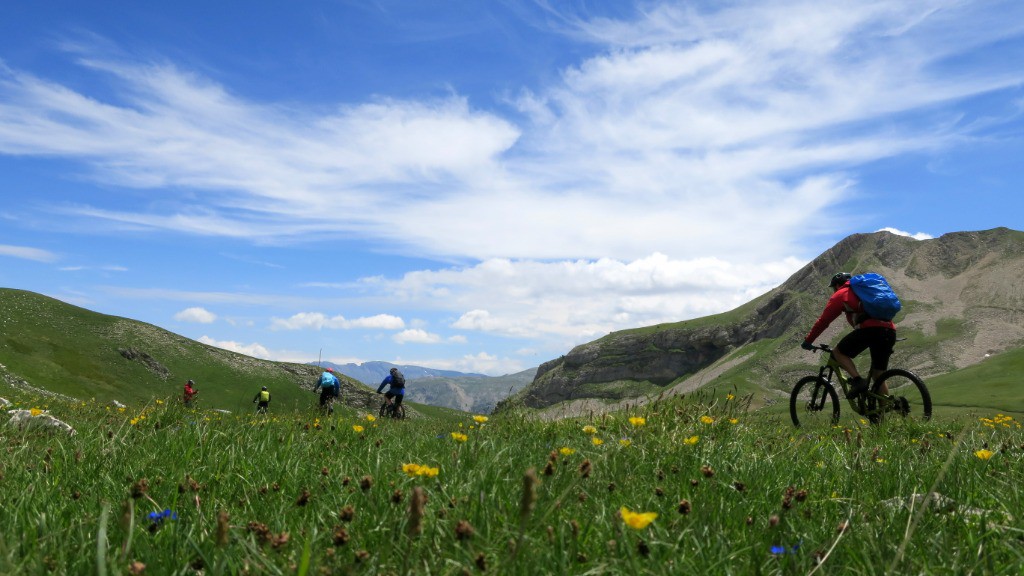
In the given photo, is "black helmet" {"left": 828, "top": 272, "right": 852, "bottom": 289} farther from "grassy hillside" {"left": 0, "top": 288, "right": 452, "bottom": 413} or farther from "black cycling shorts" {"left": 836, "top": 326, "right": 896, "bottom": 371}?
"grassy hillside" {"left": 0, "top": 288, "right": 452, "bottom": 413}

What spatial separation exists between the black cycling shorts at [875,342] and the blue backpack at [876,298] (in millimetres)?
273

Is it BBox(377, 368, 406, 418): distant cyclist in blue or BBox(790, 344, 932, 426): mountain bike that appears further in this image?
BBox(377, 368, 406, 418): distant cyclist in blue

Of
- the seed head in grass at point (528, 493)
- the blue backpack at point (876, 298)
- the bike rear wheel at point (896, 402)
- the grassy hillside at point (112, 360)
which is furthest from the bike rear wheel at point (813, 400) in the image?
the grassy hillside at point (112, 360)

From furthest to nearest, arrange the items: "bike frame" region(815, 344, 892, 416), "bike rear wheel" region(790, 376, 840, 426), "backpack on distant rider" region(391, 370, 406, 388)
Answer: "backpack on distant rider" region(391, 370, 406, 388)
"bike rear wheel" region(790, 376, 840, 426)
"bike frame" region(815, 344, 892, 416)

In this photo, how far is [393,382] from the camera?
1131 inches

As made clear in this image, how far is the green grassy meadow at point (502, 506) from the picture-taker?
105 inches

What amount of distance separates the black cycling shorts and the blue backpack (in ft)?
0.90

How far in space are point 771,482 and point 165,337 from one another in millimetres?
170864

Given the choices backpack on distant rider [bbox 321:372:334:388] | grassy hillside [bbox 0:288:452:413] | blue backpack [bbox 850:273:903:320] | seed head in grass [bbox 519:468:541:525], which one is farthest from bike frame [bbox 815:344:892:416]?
grassy hillside [bbox 0:288:452:413]

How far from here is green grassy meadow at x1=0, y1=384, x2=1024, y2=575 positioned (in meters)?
2.66

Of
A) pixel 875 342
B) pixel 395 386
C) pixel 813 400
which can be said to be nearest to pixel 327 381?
pixel 395 386

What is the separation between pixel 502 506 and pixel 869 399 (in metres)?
10.7

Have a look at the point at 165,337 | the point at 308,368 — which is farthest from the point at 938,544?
the point at 308,368

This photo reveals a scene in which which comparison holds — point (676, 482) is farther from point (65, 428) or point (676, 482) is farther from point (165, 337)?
point (165, 337)
